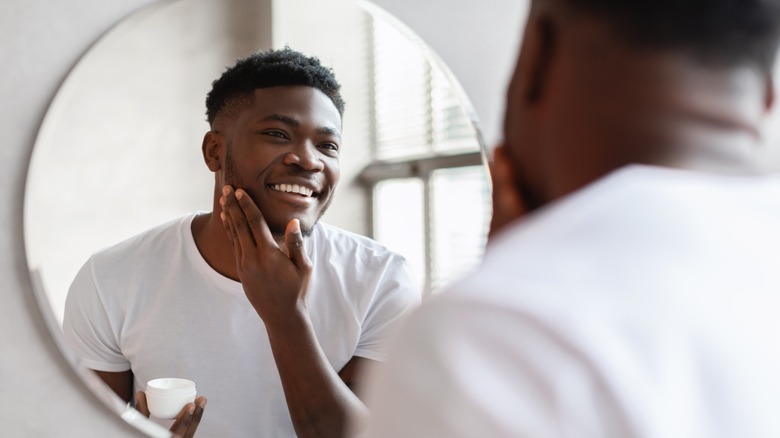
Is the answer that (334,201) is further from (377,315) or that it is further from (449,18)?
(449,18)

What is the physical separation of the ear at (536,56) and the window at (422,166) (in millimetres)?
501

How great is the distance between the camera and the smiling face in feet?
2.50

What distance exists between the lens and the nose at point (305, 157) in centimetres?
77

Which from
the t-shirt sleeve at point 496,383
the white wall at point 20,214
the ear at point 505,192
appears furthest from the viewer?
the white wall at point 20,214

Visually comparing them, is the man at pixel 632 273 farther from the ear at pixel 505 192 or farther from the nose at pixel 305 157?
the nose at pixel 305 157

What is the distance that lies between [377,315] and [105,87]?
0.37 meters

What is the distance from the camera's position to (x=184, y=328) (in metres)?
0.76

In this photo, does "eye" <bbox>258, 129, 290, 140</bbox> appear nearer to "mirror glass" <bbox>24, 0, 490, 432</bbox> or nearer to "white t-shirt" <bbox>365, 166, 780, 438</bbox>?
"mirror glass" <bbox>24, 0, 490, 432</bbox>

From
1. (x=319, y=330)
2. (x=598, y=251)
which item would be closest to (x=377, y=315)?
(x=319, y=330)

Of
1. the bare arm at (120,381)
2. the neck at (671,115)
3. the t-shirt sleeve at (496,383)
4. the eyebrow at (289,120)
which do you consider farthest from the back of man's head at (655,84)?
the bare arm at (120,381)

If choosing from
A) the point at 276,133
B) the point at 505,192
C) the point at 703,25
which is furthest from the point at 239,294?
the point at 703,25

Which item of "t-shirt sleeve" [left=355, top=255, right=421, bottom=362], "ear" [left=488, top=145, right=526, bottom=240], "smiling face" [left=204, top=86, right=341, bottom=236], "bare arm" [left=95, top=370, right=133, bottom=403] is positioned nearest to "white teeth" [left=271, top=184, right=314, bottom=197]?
"smiling face" [left=204, top=86, right=341, bottom=236]

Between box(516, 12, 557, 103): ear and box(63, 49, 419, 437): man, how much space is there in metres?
0.47

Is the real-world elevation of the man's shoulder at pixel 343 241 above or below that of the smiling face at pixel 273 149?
below
